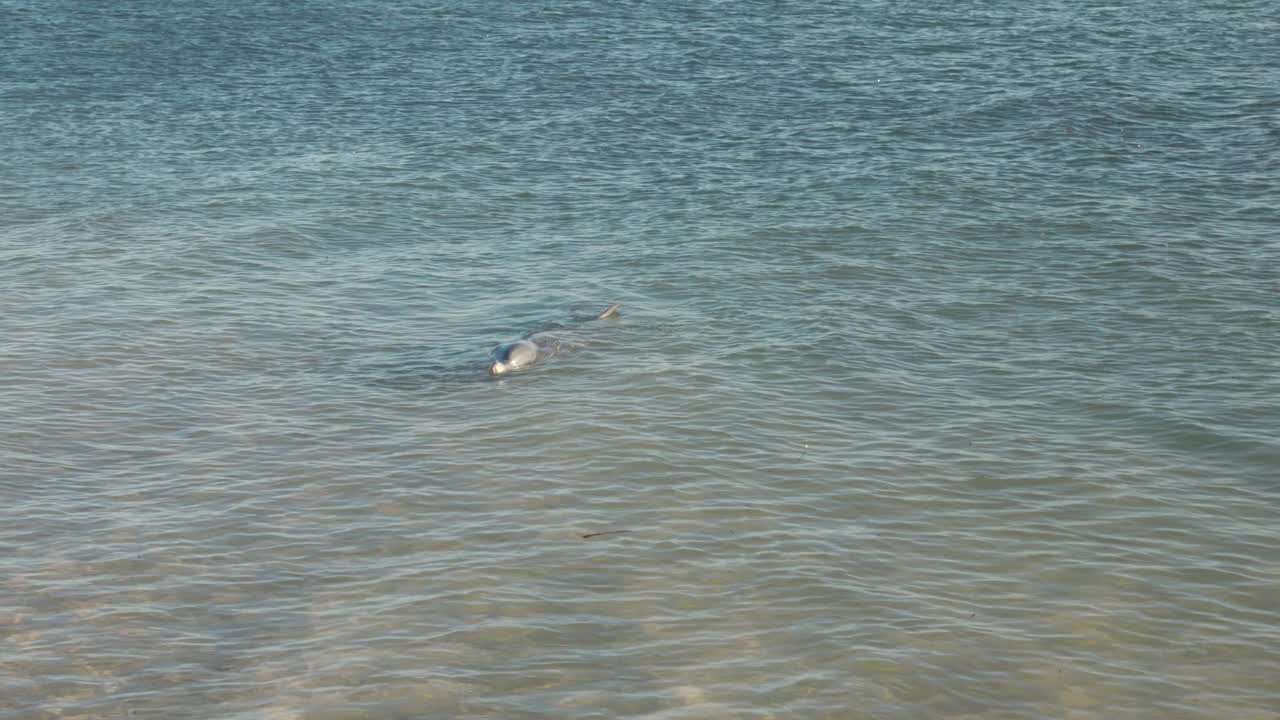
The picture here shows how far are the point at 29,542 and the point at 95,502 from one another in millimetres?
798

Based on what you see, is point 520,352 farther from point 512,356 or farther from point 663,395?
point 663,395

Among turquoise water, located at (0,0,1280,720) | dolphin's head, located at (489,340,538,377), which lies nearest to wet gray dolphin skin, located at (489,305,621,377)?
dolphin's head, located at (489,340,538,377)

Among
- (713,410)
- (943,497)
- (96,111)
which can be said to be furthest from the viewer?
(96,111)

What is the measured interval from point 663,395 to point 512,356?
165cm

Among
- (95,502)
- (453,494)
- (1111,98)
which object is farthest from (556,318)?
(1111,98)

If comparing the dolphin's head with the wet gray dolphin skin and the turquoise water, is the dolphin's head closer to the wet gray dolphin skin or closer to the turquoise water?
the wet gray dolphin skin

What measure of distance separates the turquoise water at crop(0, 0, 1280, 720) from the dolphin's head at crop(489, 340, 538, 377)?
0.19 meters

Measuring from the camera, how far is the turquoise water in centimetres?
839

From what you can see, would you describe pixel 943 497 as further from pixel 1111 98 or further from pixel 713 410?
pixel 1111 98

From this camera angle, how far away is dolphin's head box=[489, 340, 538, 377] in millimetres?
13562

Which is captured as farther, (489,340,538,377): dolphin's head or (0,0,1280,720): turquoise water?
(489,340,538,377): dolphin's head

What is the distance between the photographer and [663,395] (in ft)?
42.6

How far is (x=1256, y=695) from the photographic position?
7.95 metres

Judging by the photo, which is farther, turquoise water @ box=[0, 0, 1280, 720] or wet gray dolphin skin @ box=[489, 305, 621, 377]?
wet gray dolphin skin @ box=[489, 305, 621, 377]
